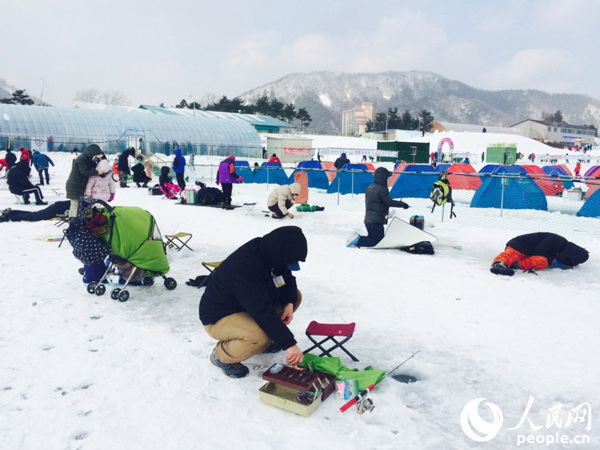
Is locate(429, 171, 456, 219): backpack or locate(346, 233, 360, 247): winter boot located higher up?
locate(429, 171, 456, 219): backpack

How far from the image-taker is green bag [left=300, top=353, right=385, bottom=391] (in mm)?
3416

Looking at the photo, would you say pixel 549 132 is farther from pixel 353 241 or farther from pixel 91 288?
pixel 91 288

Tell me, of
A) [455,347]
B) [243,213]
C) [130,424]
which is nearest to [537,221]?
[243,213]

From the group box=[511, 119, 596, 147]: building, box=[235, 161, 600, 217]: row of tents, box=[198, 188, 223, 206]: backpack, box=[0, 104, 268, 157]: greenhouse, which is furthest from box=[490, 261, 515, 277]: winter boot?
box=[511, 119, 596, 147]: building

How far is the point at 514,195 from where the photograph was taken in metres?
13.3

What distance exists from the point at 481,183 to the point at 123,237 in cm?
1340

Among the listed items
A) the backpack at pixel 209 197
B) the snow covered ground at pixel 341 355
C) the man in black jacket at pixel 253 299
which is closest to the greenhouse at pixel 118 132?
the backpack at pixel 209 197

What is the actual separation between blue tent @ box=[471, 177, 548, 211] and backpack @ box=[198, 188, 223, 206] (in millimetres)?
7950

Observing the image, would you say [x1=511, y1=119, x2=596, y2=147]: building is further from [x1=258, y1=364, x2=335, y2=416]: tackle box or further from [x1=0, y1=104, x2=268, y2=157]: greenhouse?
[x1=258, y1=364, x2=335, y2=416]: tackle box

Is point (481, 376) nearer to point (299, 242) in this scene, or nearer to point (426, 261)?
point (299, 242)

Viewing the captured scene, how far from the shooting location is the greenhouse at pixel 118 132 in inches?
1483

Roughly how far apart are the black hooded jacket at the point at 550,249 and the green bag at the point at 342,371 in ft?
14.3

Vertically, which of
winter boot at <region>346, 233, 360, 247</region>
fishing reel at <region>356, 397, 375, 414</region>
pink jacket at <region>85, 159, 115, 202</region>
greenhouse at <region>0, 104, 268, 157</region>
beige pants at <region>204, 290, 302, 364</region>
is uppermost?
greenhouse at <region>0, 104, 268, 157</region>

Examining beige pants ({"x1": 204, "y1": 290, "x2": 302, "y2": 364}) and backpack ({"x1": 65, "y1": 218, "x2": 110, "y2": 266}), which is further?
backpack ({"x1": 65, "y1": 218, "x2": 110, "y2": 266})
